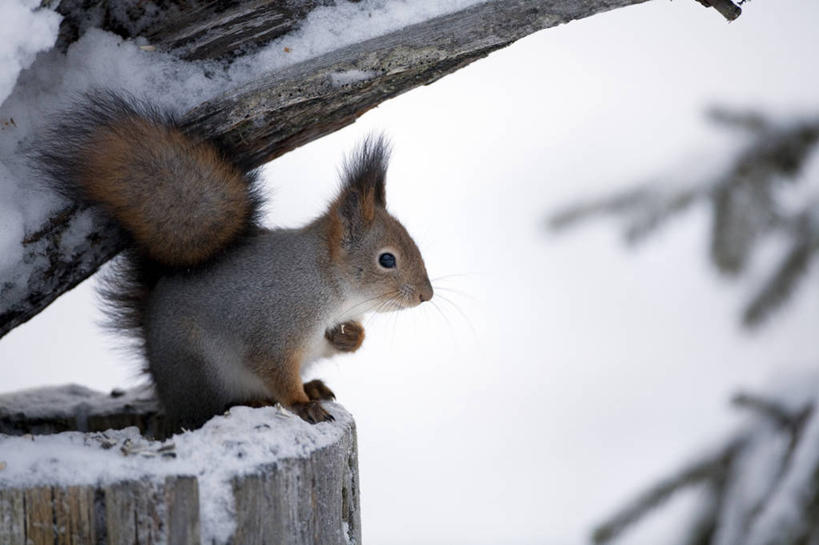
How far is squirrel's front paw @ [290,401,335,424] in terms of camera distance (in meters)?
1.37

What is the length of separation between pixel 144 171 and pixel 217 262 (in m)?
0.23

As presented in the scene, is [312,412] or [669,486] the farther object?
[669,486]

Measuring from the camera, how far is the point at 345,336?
1743mm

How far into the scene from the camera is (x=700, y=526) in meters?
1.61

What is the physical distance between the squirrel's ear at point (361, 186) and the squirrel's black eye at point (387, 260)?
0.06m

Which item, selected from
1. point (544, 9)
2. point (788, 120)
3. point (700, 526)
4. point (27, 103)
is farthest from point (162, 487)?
point (788, 120)

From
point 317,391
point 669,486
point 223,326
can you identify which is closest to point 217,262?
point 223,326

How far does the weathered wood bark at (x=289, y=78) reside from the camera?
133 cm

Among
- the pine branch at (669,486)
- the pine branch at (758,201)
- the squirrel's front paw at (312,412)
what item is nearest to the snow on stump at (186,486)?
the squirrel's front paw at (312,412)

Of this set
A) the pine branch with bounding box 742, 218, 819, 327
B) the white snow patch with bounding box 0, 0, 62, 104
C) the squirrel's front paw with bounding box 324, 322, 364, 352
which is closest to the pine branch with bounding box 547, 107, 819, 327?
the pine branch with bounding box 742, 218, 819, 327

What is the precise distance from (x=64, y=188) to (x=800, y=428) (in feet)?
4.14

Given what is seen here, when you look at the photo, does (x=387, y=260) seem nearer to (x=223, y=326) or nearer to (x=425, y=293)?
(x=425, y=293)

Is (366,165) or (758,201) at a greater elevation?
(366,165)

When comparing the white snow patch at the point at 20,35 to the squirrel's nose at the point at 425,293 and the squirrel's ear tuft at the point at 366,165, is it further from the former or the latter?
the squirrel's nose at the point at 425,293
